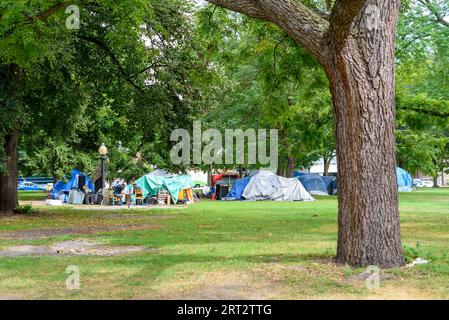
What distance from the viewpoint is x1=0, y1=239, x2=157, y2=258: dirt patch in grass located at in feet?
33.3

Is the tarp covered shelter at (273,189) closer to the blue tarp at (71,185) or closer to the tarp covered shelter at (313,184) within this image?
the tarp covered shelter at (313,184)

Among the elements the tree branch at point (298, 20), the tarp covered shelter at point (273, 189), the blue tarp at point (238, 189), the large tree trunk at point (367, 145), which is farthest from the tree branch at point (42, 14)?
the blue tarp at point (238, 189)

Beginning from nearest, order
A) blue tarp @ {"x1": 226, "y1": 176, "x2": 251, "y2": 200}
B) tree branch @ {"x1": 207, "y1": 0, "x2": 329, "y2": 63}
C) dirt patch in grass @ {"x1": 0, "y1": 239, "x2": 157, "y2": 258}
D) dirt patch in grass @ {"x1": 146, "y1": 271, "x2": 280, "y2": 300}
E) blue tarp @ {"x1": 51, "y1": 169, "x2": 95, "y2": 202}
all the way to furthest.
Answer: dirt patch in grass @ {"x1": 146, "y1": 271, "x2": 280, "y2": 300}, tree branch @ {"x1": 207, "y1": 0, "x2": 329, "y2": 63}, dirt patch in grass @ {"x1": 0, "y1": 239, "x2": 157, "y2": 258}, blue tarp @ {"x1": 51, "y1": 169, "x2": 95, "y2": 202}, blue tarp @ {"x1": 226, "y1": 176, "x2": 251, "y2": 200}

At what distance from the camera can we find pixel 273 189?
35.9 meters

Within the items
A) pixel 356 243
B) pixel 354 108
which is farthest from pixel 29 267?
pixel 354 108

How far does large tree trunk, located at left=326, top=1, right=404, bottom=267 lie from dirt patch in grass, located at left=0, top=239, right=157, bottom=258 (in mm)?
4343

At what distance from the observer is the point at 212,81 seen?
19.0 meters

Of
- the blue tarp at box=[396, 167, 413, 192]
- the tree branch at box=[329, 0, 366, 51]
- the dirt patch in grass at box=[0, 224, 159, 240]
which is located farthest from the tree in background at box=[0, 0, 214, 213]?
the blue tarp at box=[396, 167, 413, 192]

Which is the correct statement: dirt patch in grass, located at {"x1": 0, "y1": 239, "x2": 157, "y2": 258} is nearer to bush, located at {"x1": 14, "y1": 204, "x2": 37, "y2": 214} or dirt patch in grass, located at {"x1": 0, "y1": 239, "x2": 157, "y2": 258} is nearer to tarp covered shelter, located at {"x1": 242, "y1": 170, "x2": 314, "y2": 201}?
bush, located at {"x1": 14, "y1": 204, "x2": 37, "y2": 214}

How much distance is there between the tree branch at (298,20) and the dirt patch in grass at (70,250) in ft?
16.1

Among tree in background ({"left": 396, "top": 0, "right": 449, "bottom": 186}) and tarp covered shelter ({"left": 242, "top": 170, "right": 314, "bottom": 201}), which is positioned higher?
tree in background ({"left": 396, "top": 0, "right": 449, "bottom": 186})

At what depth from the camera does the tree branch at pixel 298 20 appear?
8508 mm
